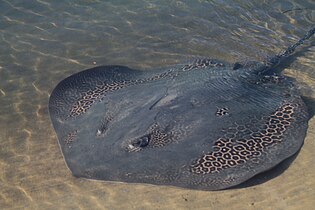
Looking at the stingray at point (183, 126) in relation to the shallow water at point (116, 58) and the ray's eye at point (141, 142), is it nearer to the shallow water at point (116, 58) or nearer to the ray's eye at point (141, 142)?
the ray's eye at point (141, 142)

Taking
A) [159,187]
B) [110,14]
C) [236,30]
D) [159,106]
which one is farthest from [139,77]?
[110,14]

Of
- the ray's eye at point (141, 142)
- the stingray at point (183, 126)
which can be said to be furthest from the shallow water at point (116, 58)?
the ray's eye at point (141, 142)

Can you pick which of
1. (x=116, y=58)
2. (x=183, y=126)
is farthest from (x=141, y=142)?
(x=116, y=58)

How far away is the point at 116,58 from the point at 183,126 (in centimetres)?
404

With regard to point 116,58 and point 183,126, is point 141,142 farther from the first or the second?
point 116,58

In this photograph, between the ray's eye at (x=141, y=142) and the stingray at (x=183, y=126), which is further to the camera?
the ray's eye at (x=141, y=142)

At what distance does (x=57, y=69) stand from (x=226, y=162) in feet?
16.6

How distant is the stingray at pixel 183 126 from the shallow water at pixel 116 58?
1.34 ft

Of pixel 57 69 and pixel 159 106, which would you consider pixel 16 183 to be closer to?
pixel 159 106

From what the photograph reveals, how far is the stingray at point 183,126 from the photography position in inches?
195

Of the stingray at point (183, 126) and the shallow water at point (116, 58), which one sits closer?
the stingray at point (183, 126)

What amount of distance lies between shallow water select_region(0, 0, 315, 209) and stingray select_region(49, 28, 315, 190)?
0.41m

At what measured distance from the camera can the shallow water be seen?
5246mm

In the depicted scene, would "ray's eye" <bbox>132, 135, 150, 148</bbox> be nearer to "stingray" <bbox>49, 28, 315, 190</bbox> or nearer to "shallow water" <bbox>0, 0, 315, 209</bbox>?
"stingray" <bbox>49, 28, 315, 190</bbox>
